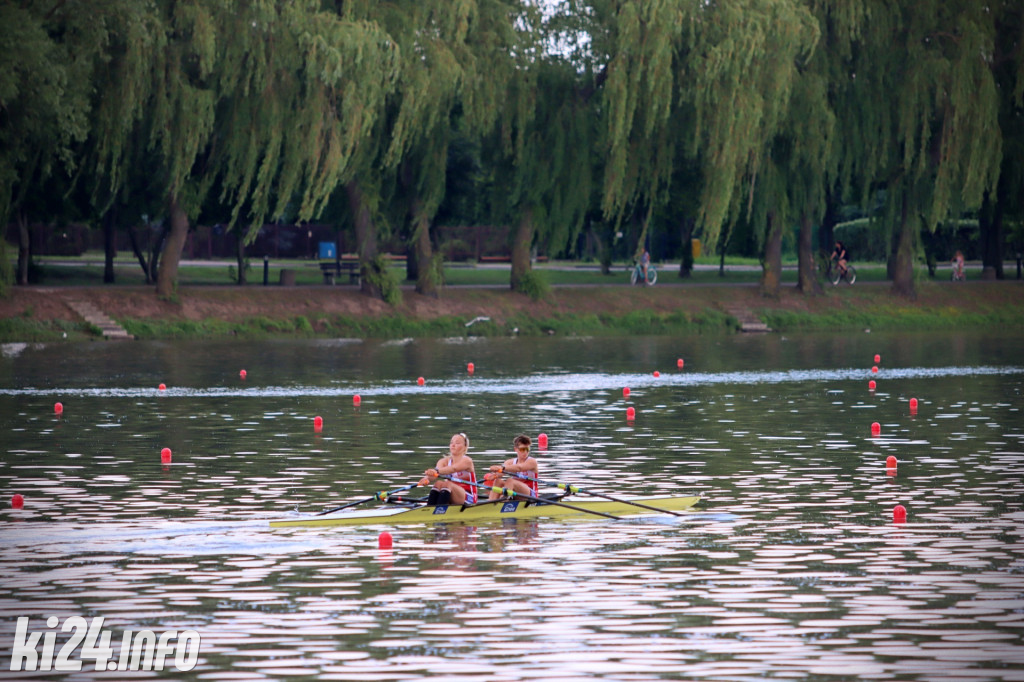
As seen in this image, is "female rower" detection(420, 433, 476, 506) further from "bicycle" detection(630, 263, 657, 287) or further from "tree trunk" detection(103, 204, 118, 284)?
"bicycle" detection(630, 263, 657, 287)

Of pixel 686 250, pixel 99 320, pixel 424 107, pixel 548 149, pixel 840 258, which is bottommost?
pixel 99 320

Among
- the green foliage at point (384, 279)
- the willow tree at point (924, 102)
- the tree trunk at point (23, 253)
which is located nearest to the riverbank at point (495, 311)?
the green foliage at point (384, 279)

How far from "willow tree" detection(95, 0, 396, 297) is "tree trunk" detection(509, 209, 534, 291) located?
339 inches

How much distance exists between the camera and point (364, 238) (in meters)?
57.2

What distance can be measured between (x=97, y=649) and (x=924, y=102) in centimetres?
5120

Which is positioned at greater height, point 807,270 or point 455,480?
point 807,270

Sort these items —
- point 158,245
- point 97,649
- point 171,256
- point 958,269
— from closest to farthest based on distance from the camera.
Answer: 1. point 97,649
2. point 171,256
3. point 158,245
4. point 958,269

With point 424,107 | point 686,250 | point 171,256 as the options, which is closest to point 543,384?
point 424,107

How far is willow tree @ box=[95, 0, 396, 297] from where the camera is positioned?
161ft

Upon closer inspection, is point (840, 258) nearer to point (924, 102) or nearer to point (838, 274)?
point (838, 274)

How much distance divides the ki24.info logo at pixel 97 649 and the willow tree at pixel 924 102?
1942 inches

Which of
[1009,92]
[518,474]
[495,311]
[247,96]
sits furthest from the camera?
[1009,92]

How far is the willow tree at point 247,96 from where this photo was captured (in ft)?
161

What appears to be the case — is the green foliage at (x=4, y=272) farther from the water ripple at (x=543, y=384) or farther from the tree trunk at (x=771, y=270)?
the tree trunk at (x=771, y=270)
